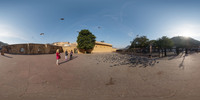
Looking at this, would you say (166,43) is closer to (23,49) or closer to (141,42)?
(141,42)

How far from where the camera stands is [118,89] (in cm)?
322

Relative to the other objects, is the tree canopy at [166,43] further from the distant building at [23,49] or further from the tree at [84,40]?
the distant building at [23,49]

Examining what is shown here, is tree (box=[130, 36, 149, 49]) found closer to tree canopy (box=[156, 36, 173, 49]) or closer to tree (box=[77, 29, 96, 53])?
tree canopy (box=[156, 36, 173, 49])

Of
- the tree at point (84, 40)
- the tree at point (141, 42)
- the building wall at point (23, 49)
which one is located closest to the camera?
the building wall at point (23, 49)

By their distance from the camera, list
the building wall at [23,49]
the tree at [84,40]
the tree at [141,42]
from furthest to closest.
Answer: the tree at [141,42] → the tree at [84,40] → the building wall at [23,49]

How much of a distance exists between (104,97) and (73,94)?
1.31 meters

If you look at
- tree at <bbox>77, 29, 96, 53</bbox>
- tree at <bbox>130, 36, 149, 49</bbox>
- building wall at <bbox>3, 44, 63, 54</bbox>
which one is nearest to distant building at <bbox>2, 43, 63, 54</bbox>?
building wall at <bbox>3, 44, 63, 54</bbox>

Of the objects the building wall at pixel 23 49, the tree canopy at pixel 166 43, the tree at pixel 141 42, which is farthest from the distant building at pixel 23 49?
the tree canopy at pixel 166 43

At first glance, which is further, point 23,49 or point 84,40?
point 84,40

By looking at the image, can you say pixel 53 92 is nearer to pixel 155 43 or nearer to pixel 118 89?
pixel 118 89

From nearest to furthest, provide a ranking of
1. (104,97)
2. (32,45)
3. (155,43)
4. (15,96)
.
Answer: (104,97) < (15,96) < (32,45) < (155,43)

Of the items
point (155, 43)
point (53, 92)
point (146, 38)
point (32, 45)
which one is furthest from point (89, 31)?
point (155, 43)

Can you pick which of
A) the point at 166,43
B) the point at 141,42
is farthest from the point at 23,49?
the point at 166,43

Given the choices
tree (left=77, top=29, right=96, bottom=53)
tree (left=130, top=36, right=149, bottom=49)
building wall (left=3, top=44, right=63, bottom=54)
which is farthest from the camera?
tree (left=130, top=36, right=149, bottom=49)
